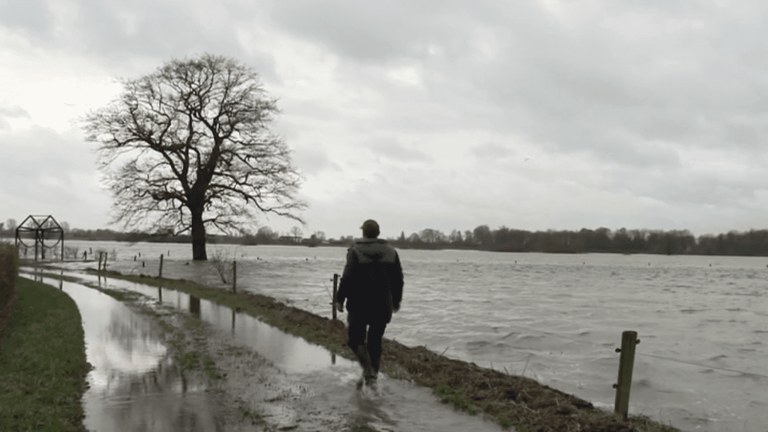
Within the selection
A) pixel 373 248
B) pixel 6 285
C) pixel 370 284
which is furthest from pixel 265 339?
pixel 6 285

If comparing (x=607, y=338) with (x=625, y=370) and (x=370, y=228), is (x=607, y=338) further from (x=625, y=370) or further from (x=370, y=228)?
(x=370, y=228)

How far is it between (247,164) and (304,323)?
86.7 ft

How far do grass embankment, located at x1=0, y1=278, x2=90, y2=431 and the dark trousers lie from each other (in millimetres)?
3031

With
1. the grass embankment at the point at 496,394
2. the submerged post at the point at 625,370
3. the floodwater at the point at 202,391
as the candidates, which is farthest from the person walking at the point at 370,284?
the submerged post at the point at 625,370

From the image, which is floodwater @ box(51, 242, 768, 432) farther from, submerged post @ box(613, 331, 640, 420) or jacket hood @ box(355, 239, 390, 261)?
jacket hood @ box(355, 239, 390, 261)

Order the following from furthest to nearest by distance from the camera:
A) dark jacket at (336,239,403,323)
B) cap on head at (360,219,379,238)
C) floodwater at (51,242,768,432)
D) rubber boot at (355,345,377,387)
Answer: floodwater at (51,242,768,432) → rubber boot at (355,345,377,387) → cap on head at (360,219,379,238) → dark jacket at (336,239,403,323)

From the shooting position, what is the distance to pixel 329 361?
878cm

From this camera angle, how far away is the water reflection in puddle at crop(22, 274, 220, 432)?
18.0ft

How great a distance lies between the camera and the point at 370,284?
669 centimetres

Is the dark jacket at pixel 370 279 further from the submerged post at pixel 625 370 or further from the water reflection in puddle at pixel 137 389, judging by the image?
the submerged post at pixel 625 370

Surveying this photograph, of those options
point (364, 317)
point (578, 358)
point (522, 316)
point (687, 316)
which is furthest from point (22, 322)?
point (687, 316)

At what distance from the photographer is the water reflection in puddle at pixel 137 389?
5.49 meters

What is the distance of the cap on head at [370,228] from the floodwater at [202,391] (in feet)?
6.34

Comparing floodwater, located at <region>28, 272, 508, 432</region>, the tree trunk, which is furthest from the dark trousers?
the tree trunk
